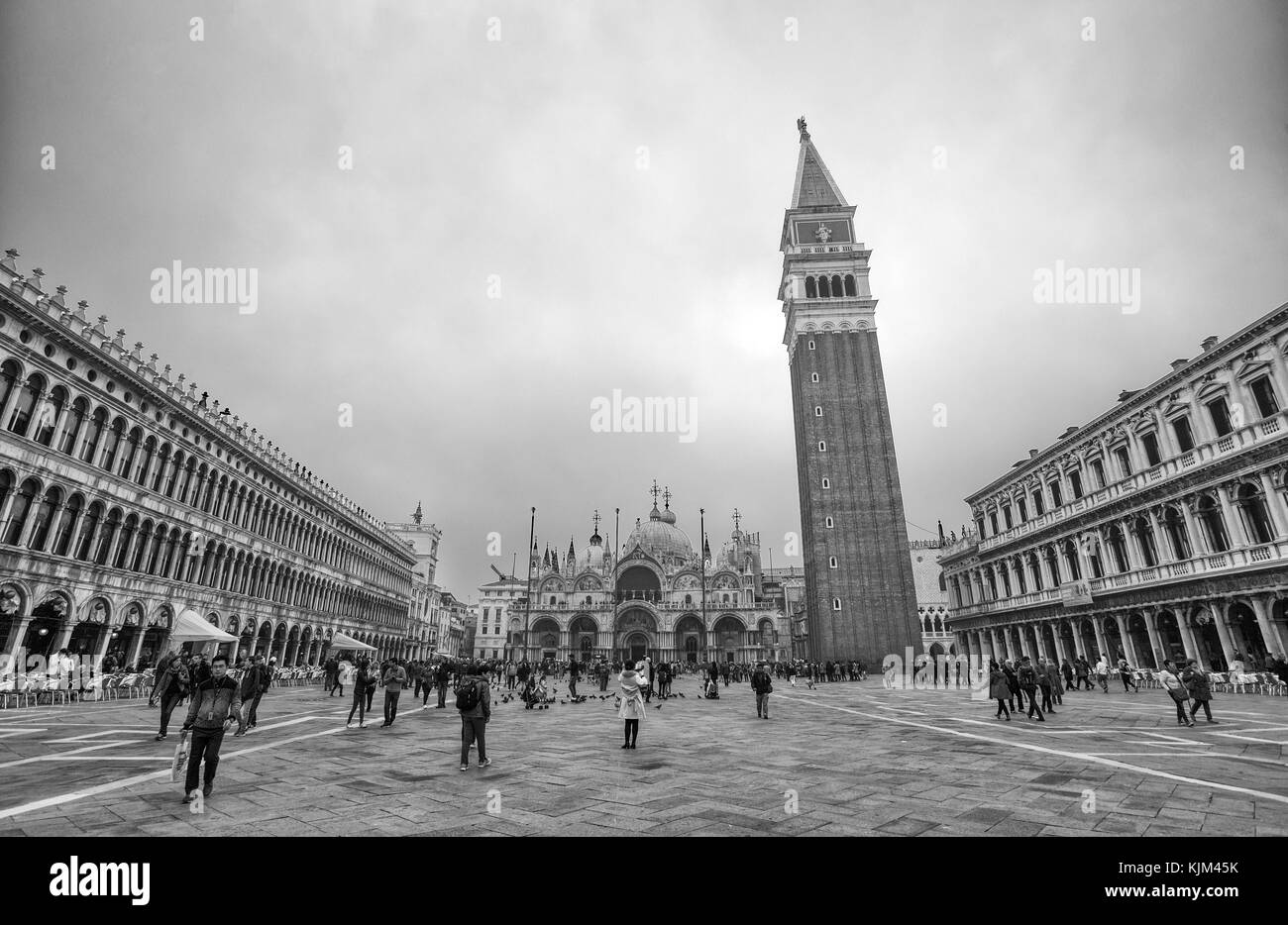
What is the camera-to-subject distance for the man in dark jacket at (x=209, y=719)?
603 cm

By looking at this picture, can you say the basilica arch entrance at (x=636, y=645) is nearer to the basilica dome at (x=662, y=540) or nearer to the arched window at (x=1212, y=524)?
the basilica dome at (x=662, y=540)

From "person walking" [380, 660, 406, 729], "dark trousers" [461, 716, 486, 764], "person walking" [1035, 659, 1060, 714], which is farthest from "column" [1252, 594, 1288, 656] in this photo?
"person walking" [380, 660, 406, 729]

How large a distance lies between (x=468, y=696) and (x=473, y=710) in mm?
251

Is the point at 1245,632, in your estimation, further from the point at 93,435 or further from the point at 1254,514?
the point at 93,435

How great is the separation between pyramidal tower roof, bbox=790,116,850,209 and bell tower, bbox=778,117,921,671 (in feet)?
0.63

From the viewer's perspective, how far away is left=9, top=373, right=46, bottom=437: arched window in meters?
19.3

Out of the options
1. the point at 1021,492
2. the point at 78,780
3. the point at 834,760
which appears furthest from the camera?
the point at 1021,492

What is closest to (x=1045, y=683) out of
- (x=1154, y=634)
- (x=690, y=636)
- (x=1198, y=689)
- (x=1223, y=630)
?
(x=1198, y=689)

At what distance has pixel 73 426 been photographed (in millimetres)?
21734

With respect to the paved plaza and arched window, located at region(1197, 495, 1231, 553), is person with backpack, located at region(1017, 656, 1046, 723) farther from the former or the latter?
arched window, located at region(1197, 495, 1231, 553)
